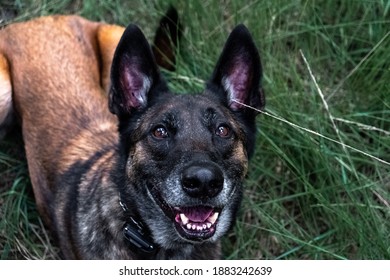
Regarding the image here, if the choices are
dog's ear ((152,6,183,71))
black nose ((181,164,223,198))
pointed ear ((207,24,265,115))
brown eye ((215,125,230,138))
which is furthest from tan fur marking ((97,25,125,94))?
black nose ((181,164,223,198))

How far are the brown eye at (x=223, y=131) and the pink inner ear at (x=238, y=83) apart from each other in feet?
0.89

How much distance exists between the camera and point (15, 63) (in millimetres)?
4691

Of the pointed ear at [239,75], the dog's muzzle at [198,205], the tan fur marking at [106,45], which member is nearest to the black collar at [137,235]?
the dog's muzzle at [198,205]

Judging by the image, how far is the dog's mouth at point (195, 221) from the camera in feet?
11.5

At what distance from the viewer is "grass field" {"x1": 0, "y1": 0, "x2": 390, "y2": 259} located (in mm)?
4304

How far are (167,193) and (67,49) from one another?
67.5 inches

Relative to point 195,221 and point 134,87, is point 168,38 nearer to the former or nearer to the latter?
point 134,87

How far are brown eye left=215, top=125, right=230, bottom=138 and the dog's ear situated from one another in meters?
1.35

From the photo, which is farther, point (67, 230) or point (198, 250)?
point (67, 230)

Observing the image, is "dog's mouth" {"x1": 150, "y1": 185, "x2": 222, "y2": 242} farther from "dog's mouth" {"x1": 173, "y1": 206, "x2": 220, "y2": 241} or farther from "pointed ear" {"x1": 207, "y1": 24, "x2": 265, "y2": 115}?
"pointed ear" {"x1": 207, "y1": 24, "x2": 265, "y2": 115}

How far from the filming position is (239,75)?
152 inches

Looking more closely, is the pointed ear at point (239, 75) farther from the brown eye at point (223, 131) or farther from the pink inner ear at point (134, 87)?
the pink inner ear at point (134, 87)
